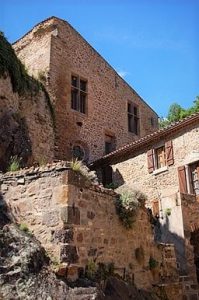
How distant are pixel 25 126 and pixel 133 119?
951 centimetres

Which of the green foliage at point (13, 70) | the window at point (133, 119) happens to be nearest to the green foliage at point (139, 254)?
the green foliage at point (13, 70)

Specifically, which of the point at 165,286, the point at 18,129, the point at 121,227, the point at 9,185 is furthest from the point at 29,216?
the point at 18,129

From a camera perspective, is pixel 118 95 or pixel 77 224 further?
pixel 118 95

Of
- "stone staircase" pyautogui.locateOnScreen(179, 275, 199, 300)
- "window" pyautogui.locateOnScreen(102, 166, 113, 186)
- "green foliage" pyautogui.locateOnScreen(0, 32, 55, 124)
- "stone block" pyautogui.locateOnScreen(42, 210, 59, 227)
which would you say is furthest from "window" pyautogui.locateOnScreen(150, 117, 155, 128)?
"stone block" pyautogui.locateOnScreen(42, 210, 59, 227)

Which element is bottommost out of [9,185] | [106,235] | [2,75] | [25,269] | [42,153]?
[25,269]

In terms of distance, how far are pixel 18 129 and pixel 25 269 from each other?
725 centimetres

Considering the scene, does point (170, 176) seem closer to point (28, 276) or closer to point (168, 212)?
point (168, 212)

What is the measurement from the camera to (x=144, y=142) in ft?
49.0

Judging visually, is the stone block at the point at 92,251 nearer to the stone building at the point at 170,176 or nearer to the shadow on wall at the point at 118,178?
the stone building at the point at 170,176

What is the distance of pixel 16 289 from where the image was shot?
552 cm

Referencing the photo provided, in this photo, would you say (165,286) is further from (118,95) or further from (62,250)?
(118,95)

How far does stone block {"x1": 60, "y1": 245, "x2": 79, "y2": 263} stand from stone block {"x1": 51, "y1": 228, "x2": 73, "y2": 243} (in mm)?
116

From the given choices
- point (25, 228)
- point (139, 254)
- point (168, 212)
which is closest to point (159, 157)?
point (168, 212)

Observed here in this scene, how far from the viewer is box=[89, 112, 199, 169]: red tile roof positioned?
13594mm
